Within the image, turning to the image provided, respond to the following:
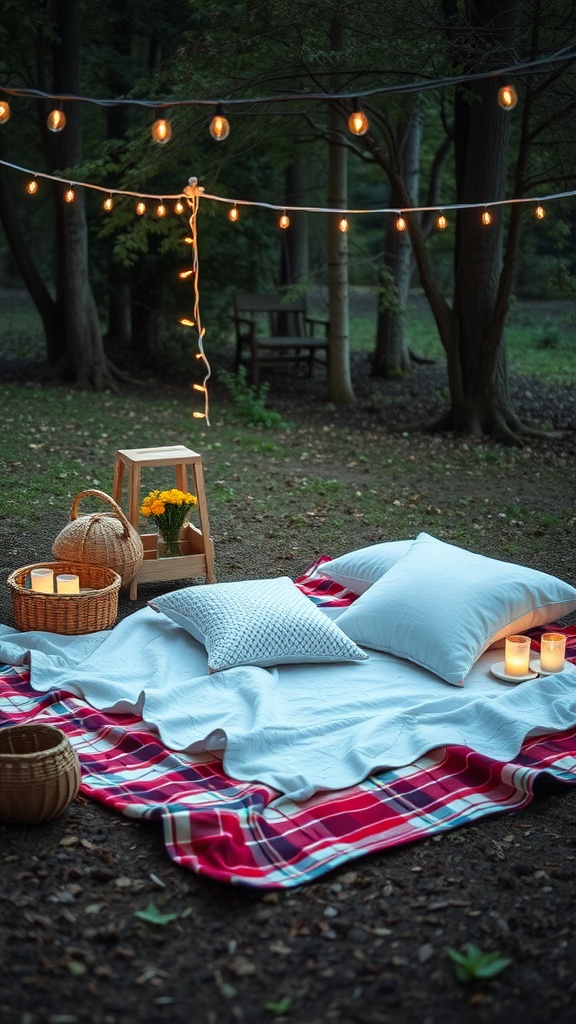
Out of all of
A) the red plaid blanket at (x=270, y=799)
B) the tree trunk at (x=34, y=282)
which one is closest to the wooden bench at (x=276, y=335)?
the tree trunk at (x=34, y=282)

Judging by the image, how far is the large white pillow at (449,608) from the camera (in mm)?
4172

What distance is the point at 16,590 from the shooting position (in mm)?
4555

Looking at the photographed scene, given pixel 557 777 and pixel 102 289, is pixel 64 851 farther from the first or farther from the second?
pixel 102 289

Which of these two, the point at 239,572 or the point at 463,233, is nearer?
the point at 239,572

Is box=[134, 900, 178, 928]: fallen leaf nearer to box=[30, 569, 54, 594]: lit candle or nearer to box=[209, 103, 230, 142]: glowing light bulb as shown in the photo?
box=[30, 569, 54, 594]: lit candle

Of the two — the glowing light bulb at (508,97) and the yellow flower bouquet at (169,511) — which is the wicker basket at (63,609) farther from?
the glowing light bulb at (508,97)

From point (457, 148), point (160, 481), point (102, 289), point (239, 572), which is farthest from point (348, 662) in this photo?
point (102, 289)

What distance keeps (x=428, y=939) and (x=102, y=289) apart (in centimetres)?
1200

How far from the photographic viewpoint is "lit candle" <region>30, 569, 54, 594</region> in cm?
466

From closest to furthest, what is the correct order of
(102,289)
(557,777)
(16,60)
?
1. (557,777)
2. (16,60)
3. (102,289)

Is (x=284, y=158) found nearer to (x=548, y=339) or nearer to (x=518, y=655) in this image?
(x=548, y=339)

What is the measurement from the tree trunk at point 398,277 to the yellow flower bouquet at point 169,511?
641cm

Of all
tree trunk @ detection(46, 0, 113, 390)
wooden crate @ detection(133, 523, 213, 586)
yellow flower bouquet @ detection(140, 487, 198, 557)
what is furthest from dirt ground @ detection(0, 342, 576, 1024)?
tree trunk @ detection(46, 0, 113, 390)

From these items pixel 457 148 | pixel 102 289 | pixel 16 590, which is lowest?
pixel 16 590
